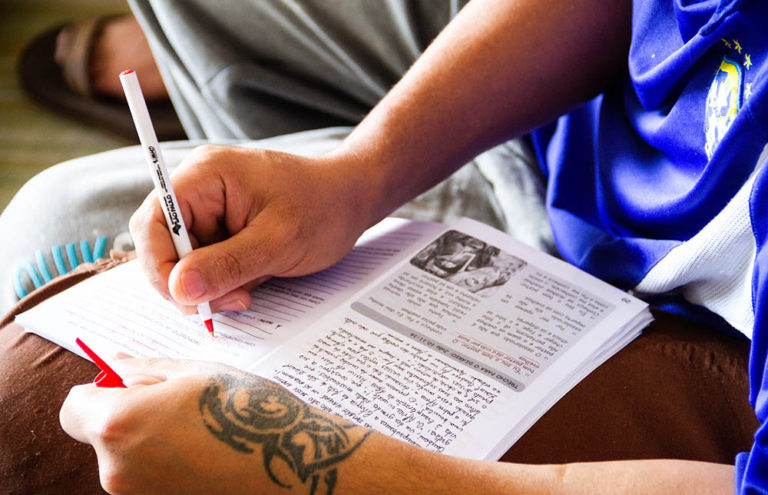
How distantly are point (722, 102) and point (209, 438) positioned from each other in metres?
0.48

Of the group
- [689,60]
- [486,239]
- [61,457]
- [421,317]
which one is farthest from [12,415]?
[689,60]

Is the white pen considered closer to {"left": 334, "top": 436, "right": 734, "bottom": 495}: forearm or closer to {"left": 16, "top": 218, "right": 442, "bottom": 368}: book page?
{"left": 16, "top": 218, "right": 442, "bottom": 368}: book page

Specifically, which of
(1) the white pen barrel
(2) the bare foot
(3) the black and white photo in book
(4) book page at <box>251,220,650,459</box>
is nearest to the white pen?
(1) the white pen barrel

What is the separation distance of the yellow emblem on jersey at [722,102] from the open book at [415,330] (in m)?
0.16

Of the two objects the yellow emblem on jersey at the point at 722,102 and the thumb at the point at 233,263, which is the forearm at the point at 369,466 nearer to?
the thumb at the point at 233,263

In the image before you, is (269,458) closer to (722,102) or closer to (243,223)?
(243,223)

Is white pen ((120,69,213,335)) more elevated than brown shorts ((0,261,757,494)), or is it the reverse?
white pen ((120,69,213,335))

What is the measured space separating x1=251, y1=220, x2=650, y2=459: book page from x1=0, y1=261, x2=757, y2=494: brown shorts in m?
0.02

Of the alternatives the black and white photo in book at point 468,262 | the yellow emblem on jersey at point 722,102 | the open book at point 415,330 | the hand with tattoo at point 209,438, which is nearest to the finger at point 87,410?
the hand with tattoo at point 209,438

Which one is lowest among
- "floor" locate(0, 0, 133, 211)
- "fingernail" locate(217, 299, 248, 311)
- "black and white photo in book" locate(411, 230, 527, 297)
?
"floor" locate(0, 0, 133, 211)

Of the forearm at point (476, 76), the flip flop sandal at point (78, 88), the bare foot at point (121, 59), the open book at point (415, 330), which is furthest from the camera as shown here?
the flip flop sandal at point (78, 88)

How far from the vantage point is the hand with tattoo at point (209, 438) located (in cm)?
48

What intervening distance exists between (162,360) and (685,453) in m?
0.42

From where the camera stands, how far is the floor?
6.12 feet
